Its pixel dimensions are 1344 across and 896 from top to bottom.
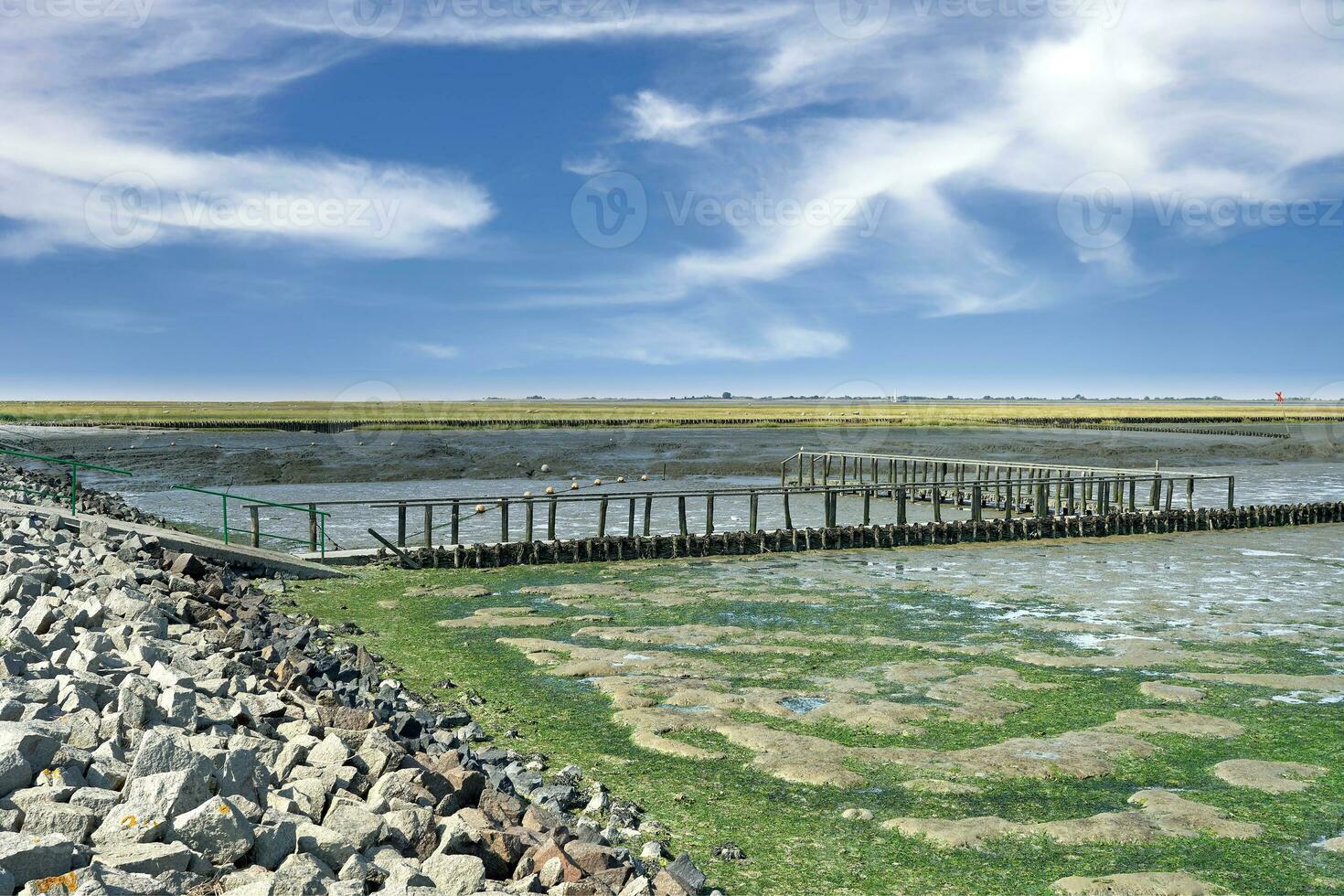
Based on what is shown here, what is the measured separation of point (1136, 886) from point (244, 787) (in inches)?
239

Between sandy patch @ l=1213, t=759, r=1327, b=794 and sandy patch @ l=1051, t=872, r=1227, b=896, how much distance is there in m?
2.64

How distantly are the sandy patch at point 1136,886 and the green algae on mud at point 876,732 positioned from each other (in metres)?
0.15

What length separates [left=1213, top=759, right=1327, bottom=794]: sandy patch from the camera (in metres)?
9.41

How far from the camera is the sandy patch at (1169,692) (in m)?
12.4

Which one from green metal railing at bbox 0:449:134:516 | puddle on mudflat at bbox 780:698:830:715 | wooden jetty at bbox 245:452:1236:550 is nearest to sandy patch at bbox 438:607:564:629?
puddle on mudflat at bbox 780:698:830:715

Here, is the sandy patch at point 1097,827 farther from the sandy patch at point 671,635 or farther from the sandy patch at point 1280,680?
the sandy patch at point 671,635

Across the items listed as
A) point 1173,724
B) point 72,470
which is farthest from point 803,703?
point 72,470

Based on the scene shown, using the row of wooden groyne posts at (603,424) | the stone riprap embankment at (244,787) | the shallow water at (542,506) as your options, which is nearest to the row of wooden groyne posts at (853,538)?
the shallow water at (542,506)

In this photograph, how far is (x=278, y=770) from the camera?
6805mm

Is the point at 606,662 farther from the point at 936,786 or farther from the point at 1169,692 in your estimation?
the point at 1169,692

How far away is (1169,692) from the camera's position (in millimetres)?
12680

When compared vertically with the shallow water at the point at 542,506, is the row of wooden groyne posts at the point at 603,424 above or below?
above

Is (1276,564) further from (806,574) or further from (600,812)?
(600,812)

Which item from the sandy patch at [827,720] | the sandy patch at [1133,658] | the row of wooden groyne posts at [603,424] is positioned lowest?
the sandy patch at [1133,658]
